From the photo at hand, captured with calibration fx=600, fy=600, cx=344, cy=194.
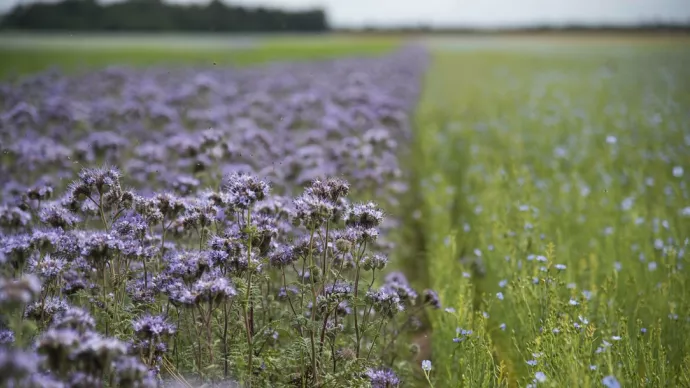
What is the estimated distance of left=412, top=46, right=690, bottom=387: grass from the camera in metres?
3.75

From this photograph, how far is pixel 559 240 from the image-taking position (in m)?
5.51

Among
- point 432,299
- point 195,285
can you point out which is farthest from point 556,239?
point 195,285

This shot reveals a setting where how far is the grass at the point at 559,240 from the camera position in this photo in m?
3.75

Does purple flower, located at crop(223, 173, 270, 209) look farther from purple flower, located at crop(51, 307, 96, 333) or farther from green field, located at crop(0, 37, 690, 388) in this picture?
green field, located at crop(0, 37, 690, 388)

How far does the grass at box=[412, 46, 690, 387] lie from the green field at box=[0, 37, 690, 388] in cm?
2

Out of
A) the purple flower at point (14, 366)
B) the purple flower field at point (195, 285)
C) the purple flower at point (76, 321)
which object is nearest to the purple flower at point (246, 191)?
the purple flower field at point (195, 285)

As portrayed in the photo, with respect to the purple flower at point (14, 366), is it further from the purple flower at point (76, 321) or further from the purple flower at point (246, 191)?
the purple flower at point (246, 191)

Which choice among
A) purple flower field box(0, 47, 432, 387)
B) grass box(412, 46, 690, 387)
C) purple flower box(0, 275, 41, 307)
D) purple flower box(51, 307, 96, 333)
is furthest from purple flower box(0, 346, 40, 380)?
grass box(412, 46, 690, 387)

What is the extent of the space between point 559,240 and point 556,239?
0.70 metres

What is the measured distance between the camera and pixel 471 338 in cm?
381

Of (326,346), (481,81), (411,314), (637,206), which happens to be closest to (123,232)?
(326,346)

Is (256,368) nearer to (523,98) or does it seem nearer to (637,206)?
(637,206)

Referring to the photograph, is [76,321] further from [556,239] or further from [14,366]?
[556,239]

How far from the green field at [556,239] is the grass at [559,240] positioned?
0.02m
